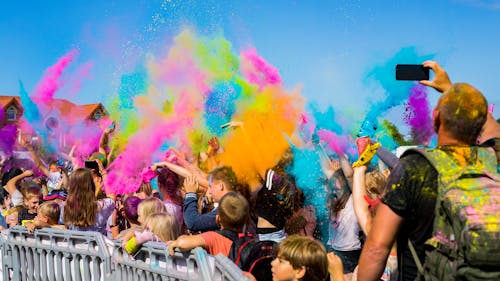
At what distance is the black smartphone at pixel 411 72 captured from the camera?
317 centimetres

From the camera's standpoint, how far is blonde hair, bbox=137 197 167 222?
5414mm

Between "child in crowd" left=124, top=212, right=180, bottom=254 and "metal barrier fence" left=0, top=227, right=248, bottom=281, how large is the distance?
3.0 inches

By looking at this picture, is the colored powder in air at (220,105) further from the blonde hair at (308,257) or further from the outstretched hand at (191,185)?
the blonde hair at (308,257)

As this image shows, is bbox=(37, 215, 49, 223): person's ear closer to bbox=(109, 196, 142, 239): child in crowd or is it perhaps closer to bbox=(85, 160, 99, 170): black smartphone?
bbox=(109, 196, 142, 239): child in crowd

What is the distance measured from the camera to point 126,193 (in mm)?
7812

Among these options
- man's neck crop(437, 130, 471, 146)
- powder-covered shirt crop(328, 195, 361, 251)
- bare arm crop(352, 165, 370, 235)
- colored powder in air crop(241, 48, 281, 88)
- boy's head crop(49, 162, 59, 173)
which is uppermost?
colored powder in air crop(241, 48, 281, 88)

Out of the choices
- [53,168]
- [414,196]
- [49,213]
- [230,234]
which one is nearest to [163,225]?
[230,234]

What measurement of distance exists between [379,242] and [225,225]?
6.14ft

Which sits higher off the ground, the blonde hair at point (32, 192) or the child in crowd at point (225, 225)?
the blonde hair at point (32, 192)

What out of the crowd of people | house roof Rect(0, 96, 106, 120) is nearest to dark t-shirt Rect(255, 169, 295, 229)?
the crowd of people

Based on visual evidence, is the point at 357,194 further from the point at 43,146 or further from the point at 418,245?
the point at 43,146

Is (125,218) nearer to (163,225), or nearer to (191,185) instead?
(191,185)

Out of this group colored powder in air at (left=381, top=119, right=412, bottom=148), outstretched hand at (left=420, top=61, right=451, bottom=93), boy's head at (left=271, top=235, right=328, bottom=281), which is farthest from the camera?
colored powder in air at (left=381, top=119, right=412, bottom=148)

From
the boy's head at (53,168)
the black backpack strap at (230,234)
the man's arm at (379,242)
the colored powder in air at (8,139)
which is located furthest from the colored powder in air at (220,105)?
the colored powder in air at (8,139)
